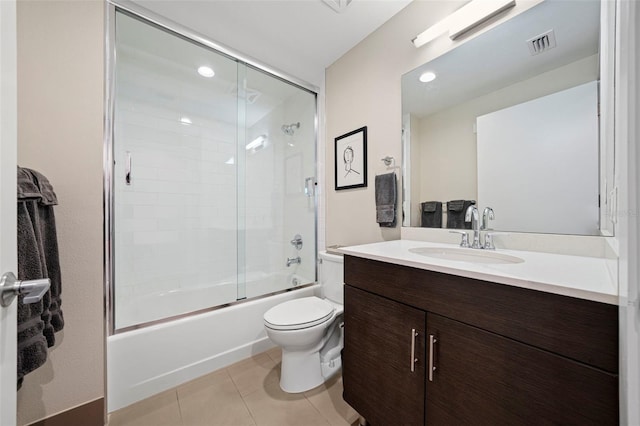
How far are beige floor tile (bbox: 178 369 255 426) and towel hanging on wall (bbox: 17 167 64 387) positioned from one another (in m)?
0.70

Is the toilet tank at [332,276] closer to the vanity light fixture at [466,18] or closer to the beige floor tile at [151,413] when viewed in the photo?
the beige floor tile at [151,413]

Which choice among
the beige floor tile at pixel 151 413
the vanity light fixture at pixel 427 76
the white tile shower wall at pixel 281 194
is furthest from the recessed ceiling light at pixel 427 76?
the beige floor tile at pixel 151 413

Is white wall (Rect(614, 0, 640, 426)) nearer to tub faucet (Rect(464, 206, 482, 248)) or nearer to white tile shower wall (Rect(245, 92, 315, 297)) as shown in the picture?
tub faucet (Rect(464, 206, 482, 248))

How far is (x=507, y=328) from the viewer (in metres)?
0.66

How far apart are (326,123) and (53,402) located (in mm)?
2351

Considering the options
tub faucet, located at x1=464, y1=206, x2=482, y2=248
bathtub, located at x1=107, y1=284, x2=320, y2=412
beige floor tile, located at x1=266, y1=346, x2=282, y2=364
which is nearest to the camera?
tub faucet, located at x1=464, y1=206, x2=482, y2=248

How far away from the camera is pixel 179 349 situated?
1473 millimetres

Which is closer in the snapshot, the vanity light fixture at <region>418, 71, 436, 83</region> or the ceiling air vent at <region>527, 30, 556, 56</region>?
the ceiling air vent at <region>527, 30, 556, 56</region>

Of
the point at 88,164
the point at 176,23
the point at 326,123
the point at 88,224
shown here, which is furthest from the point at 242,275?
the point at 176,23

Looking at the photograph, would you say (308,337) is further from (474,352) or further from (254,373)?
(474,352)

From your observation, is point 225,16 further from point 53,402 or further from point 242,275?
point 53,402

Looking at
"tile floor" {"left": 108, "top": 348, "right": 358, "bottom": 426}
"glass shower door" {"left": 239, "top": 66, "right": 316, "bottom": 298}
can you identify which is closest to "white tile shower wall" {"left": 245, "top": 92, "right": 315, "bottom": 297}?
"glass shower door" {"left": 239, "top": 66, "right": 316, "bottom": 298}

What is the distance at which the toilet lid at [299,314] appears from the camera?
51.1 inches

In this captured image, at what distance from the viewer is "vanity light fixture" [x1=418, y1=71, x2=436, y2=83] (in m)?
1.45
